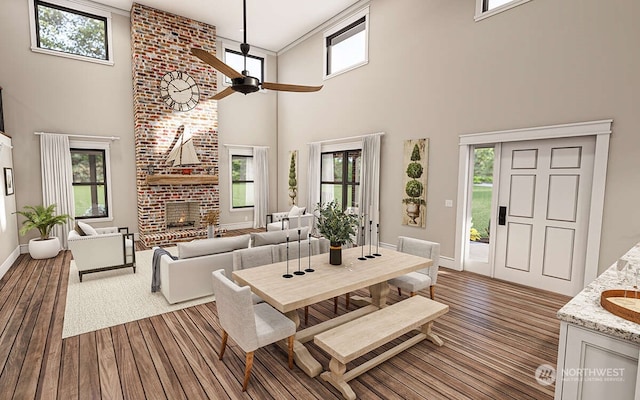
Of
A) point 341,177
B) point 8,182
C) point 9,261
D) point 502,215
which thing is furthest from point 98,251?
point 502,215

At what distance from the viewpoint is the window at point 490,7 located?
169 inches

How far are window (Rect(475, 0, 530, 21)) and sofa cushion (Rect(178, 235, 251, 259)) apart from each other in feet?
15.2

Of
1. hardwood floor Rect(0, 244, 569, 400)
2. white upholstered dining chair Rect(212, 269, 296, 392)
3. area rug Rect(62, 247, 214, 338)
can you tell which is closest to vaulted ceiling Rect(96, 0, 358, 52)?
area rug Rect(62, 247, 214, 338)

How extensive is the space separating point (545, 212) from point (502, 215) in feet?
1.80

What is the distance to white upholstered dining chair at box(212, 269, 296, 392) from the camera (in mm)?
2207

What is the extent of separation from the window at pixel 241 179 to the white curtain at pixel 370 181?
3776 mm

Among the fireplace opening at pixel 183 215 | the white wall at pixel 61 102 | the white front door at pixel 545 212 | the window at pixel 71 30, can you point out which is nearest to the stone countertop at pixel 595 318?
the white front door at pixel 545 212

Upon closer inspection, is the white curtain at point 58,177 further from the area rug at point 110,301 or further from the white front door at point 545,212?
the white front door at point 545,212

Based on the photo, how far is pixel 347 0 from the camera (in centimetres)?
639

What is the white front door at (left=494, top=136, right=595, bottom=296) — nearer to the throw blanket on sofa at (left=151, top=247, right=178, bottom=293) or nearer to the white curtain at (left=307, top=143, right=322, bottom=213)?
the white curtain at (left=307, top=143, right=322, bottom=213)

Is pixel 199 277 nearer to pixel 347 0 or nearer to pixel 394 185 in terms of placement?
pixel 394 185

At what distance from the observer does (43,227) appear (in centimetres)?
561

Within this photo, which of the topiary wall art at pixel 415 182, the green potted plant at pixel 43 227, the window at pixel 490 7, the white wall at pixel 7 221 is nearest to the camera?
the window at pixel 490 7

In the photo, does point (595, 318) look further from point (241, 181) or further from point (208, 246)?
point (241, 181)
